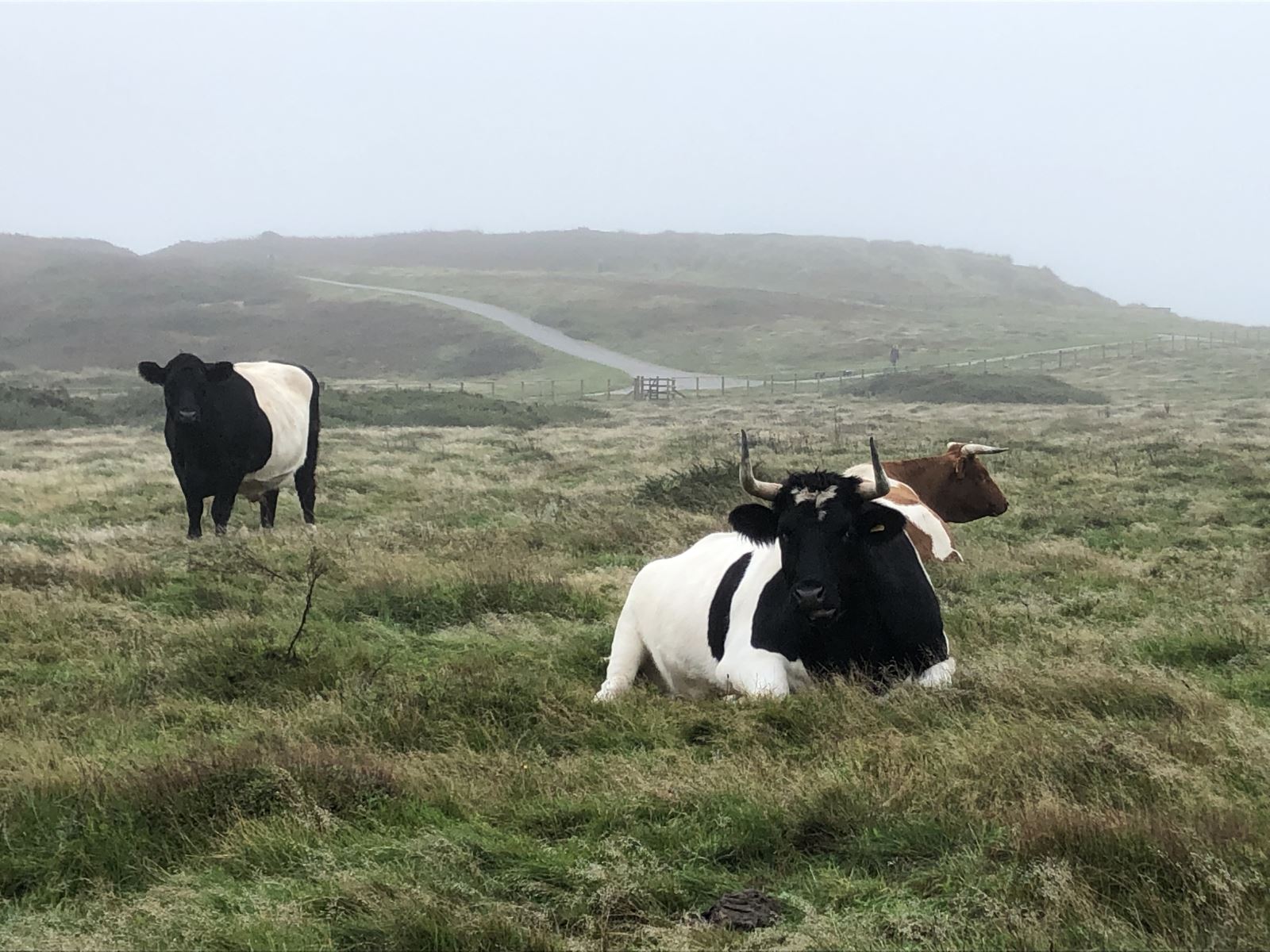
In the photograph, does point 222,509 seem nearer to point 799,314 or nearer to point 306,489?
point 306,489

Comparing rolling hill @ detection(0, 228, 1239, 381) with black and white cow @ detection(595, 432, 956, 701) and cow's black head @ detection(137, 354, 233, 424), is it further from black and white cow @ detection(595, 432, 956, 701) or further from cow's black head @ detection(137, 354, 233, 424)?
black and white cow @ detection(595, 432, 956, 701)

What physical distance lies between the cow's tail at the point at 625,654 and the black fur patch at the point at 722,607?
60 cm

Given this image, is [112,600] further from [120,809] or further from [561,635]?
[120,809]

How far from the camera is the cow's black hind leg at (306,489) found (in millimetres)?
15555

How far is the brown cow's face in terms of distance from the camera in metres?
13.1

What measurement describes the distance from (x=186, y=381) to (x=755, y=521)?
8704 millimetres

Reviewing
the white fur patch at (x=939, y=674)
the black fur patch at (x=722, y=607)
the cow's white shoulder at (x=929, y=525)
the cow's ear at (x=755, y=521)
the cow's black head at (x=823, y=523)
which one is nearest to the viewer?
the white fur patch at (x=939, y=674)

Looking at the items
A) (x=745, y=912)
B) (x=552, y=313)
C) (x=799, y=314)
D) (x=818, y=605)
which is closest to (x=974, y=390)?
(x=818, y=605)

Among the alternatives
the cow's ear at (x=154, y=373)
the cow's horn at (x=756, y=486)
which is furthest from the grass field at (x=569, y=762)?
the cow's ear at (x=154, y=373)

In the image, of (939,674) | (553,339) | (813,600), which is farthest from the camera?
(553,339)

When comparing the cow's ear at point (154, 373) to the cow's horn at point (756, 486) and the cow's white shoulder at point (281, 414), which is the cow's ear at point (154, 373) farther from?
the cow's horn at point (756, 486)

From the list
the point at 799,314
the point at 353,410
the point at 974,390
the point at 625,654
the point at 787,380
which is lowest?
the point at 787,380

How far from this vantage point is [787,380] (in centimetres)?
6806

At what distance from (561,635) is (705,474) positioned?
25.9ft
